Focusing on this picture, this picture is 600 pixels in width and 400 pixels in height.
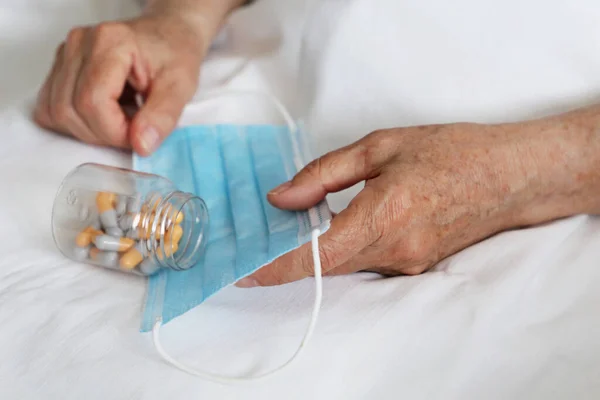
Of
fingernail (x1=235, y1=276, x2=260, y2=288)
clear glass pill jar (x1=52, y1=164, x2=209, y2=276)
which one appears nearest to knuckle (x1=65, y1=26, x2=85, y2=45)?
clear glass pill jar (x1=52, y1=164, x2=209, y2=276)

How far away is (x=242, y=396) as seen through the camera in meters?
0.48

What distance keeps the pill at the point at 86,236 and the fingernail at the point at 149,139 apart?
0.54 feet

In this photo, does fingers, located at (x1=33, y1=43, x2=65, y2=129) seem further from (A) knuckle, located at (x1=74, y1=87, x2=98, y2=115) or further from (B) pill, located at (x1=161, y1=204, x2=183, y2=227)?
(B) pill, located at (x1=161, y1=204, x2=183, y2=227)

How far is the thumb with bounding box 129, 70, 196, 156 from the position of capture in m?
0.77

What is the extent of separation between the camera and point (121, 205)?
0.65 meters

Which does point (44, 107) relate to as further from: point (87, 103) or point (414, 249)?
point (414, 249)

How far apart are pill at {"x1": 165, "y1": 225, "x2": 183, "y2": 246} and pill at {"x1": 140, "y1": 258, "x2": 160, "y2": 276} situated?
0.03 meters

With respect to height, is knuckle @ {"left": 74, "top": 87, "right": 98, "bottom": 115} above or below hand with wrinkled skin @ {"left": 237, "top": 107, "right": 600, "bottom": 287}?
above

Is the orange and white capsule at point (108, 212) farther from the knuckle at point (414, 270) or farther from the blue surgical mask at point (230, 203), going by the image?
the knuckle at point (414, 270)

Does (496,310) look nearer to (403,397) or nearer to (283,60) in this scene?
(403,397)

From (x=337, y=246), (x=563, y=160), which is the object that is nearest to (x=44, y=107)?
(x=337, y=246)

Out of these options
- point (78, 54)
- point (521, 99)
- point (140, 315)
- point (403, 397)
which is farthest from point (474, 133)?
point (78, 54)

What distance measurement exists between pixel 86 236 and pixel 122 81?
26 cm

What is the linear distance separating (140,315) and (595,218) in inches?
20.3
